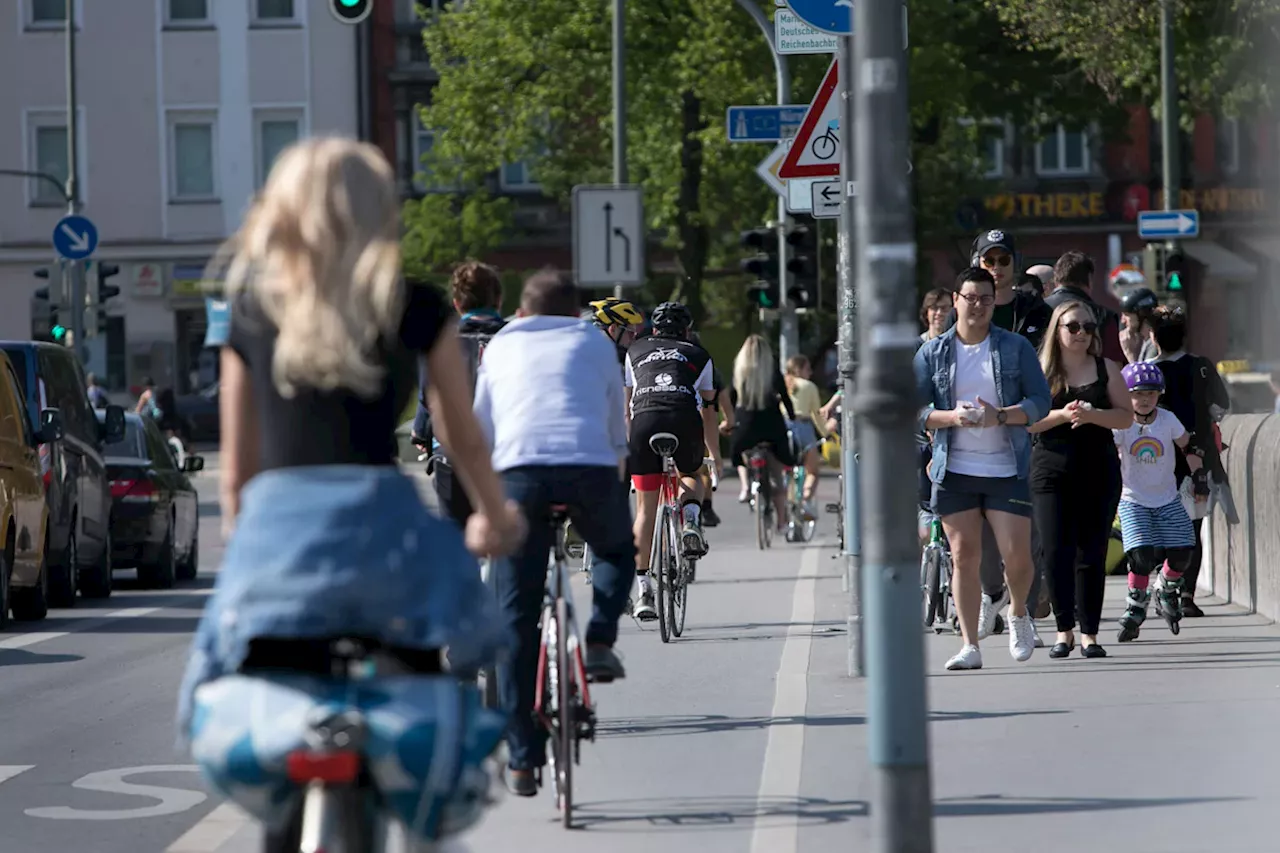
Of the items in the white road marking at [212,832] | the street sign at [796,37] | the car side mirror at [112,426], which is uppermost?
the street sign at [796,37]

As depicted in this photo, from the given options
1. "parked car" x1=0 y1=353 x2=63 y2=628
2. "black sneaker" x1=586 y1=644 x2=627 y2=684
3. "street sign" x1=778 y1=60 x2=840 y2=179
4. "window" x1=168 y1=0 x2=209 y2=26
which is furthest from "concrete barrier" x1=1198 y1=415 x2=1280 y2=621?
"window" x1=168 y1=0 x2=209 y2=26

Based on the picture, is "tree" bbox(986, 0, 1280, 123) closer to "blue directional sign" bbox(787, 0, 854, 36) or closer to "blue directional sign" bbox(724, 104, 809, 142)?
"blue directional sign" bbox(724, 104, 809, 142)

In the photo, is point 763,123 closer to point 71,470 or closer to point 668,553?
point 71,470

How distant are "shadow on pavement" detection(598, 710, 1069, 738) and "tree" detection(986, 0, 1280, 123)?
15539mm

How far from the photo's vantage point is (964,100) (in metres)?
40.6

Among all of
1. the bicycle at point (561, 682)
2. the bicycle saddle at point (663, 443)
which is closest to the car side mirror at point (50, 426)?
the bicycle saddle at point (663, 443)

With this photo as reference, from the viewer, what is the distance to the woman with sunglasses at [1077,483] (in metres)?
11.5

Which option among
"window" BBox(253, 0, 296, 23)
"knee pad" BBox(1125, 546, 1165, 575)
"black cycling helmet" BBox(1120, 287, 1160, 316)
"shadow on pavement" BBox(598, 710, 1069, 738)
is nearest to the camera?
"shadow on pavement" BBox(598, 710, 1069, 738)

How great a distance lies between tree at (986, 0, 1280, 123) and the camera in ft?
86.8

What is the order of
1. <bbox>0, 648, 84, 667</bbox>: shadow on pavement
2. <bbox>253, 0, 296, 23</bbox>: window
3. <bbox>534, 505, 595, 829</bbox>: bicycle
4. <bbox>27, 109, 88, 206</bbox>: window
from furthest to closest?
<bbox>253, 0, 296, 23</bbox>: window
<bbox>27, 109, 88, 206</bbox>: window
<bbox>0, 648, 84, 667</bbox>: shadow on pavement
<bbox>534, 505, 595, 829</bbox>: bicycle

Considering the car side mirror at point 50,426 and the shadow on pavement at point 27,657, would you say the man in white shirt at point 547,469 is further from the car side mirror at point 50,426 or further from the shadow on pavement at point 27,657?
the car side mirror at point 50,426

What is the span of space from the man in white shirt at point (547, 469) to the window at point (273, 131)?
4639cm

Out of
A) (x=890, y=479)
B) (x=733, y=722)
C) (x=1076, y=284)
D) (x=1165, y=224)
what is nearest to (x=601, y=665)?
(x=733, y=722)

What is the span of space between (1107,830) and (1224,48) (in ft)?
88.8
